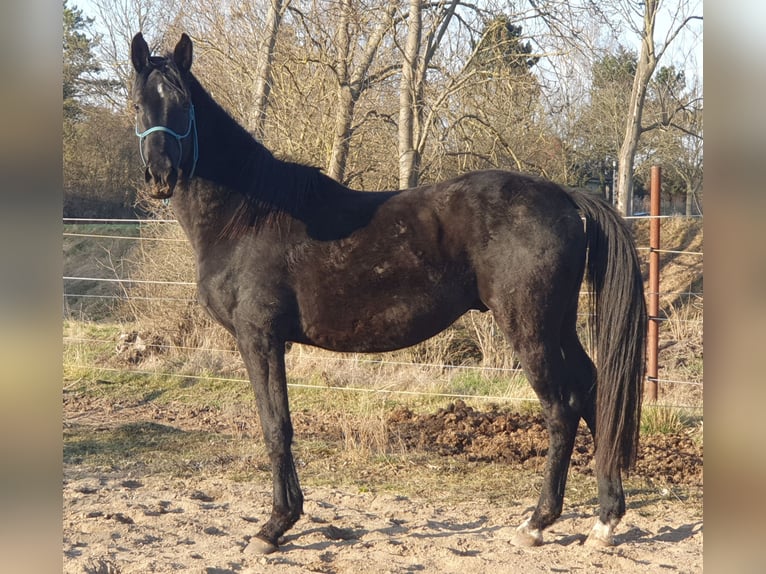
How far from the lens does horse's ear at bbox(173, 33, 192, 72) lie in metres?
3.57

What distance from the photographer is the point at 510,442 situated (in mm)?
5418

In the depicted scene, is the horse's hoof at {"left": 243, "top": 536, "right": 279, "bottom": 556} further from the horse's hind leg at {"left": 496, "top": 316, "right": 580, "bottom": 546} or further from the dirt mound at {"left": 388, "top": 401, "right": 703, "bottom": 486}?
the dirt mound at {"left": 388, "top": 401, "right": 703, "bottom": 486}

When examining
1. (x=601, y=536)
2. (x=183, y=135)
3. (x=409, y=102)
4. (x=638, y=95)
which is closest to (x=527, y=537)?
(x=601, y=536)

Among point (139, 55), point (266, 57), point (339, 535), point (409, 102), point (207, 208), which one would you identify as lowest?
point (339, 535)

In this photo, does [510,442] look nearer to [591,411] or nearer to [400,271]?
[591,411]

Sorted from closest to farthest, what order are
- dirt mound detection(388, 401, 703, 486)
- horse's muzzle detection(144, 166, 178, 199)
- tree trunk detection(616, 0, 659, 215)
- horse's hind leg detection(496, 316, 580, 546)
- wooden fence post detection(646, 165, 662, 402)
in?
horse's muzzle detection(144, 166, 178, 199) < horse's hind leg detection(496, 316, 580, 546) < dirt mound detection(388, 401, 703, 486) < wooden fence post detection(646, 165, 662, 402) < tree trunk detection(616, 0, 659, 215)

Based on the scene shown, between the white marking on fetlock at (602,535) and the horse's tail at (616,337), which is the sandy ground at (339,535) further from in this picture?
the horse's tail at (616,337)

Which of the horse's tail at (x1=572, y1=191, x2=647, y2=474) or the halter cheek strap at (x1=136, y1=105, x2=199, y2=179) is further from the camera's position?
the horse's tail at (x1=572, y1=191, x2=647, y2=474)

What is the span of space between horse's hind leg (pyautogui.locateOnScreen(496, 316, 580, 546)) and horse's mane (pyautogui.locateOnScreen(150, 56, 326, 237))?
4.52 ft

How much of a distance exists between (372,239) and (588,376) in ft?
4.64

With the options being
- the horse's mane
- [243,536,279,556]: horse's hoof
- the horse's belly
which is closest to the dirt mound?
the horse's belly

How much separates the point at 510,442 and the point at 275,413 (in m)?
2.37

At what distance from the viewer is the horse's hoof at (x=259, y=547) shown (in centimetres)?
351
